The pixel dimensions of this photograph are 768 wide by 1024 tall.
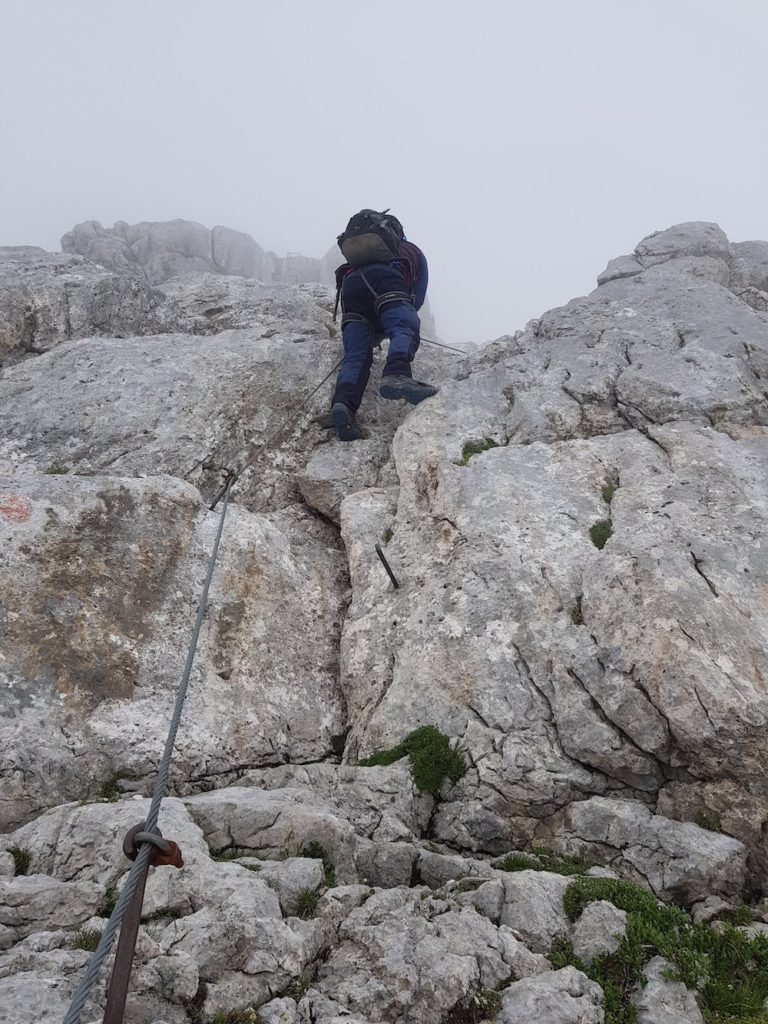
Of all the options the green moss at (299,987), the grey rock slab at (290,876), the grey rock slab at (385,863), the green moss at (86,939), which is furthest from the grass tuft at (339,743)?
the green moss at (86,939)

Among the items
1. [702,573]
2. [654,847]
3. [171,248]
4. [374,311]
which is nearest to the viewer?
[654,847]

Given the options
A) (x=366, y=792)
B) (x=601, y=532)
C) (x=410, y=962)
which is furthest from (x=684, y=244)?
(x=410, y=962)

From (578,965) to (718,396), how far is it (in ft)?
38.7

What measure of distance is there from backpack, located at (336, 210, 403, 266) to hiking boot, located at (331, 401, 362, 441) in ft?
13.1

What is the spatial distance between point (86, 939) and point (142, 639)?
527cm

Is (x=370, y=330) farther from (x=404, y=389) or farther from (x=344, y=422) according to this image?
(x=344, y=422)

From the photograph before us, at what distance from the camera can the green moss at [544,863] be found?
760 centimetres

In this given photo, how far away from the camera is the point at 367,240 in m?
16.5

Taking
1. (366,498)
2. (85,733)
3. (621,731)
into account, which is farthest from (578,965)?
(366,498)

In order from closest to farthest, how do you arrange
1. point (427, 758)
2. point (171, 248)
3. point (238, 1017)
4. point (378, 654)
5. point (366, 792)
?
1. point (238, 1017)
2. point (366, 792)
3. point (427, 758)
4. point (378, 654)
5. point (171, 248)

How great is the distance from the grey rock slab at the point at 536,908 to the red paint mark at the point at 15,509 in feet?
28.6

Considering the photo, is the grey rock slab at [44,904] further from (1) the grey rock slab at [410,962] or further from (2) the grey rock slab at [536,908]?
(2) the grey rock slab at [536,908]

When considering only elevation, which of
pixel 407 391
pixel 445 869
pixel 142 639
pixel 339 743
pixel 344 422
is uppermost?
pixel 407 391

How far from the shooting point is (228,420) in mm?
15438
